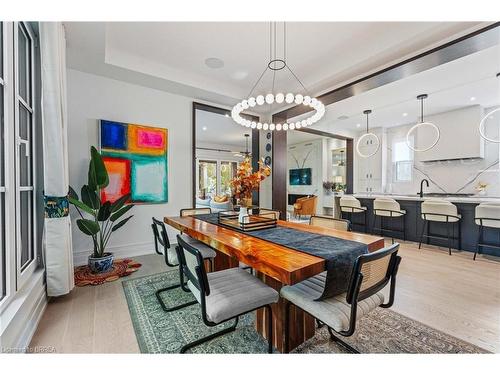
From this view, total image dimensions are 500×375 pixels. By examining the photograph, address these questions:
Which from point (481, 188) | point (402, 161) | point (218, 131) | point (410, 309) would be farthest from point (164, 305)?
point (402, 161)

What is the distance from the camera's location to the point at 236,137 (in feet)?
26.9

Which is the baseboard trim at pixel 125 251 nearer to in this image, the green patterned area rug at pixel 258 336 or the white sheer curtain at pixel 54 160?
the white sheer curtain at pixel 54 160

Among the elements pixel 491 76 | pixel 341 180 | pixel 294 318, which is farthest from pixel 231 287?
pixel 341 180

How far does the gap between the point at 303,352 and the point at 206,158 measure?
839 centimetres

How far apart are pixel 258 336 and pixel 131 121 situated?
3.40 meters

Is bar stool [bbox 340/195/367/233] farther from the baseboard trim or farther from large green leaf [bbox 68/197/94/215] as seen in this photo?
large green leaf [bbox 68/197/94/215]

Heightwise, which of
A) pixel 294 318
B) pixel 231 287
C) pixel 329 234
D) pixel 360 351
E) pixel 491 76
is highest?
pixel 491 76

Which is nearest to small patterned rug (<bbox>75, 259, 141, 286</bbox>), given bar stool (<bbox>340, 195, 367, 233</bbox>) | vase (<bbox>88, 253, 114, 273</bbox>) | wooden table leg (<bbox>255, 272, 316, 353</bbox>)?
vase (<bbox>88, 253, 114, 273</bbox>)

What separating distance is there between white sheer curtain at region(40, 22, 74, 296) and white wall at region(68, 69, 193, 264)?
1.20 metres

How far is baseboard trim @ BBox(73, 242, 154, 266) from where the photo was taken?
311 centimetres

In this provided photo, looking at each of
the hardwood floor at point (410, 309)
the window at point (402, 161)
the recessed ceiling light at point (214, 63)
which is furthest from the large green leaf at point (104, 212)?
the window at point (402, 161)
